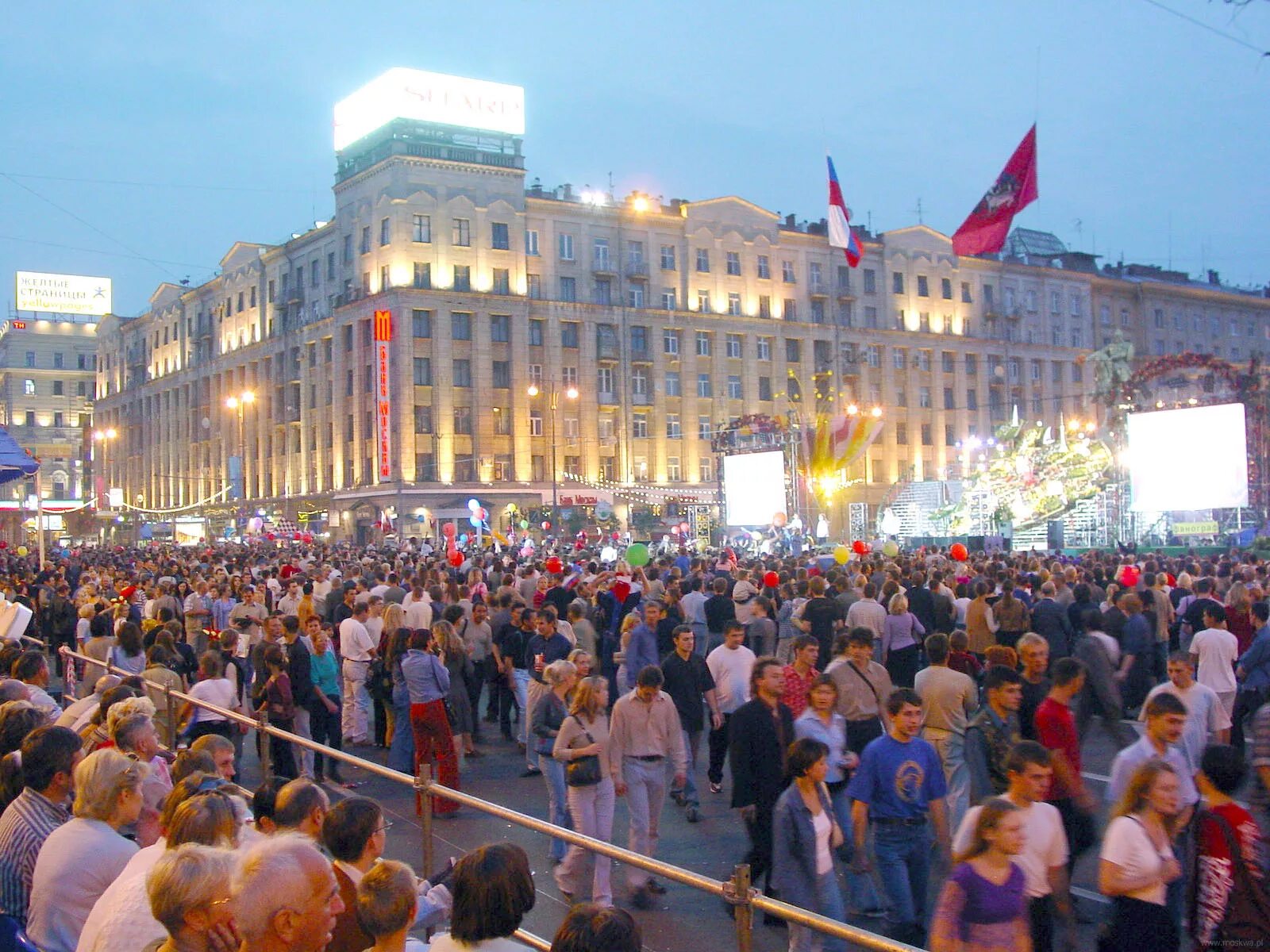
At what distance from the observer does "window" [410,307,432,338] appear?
189 feet

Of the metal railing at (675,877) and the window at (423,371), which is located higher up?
the window at (423,371)

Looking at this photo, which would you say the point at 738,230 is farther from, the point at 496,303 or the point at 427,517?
the point at 427,517

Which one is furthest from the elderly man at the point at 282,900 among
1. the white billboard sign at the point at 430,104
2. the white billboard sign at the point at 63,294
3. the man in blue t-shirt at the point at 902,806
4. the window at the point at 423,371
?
the white billboard sign at the point at 63,294

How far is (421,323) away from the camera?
57.9 meters

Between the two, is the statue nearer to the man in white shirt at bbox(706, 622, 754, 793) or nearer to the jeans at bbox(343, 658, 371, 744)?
the jeans at bbox(343, 658, 371, 744)

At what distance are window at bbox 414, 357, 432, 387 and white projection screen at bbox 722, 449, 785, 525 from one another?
21449mm

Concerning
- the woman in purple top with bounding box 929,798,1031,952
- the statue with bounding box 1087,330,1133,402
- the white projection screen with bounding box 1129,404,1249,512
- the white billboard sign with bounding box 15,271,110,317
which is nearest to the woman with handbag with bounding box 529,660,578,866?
the woman in purple top with bounding box 929,798,1031,952

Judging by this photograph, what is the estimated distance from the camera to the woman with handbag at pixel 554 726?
28.0 feet

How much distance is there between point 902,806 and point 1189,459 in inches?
1169

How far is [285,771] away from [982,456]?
120ft

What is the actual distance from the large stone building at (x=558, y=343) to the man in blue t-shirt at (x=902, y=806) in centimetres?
4269

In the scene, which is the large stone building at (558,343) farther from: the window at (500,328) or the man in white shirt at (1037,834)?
the man in white shirt at (1037,834)

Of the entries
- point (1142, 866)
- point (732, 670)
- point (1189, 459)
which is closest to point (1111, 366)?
point (1189, 459)

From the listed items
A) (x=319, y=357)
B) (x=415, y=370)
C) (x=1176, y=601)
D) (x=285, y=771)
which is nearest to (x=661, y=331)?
(x=415, y=370)
